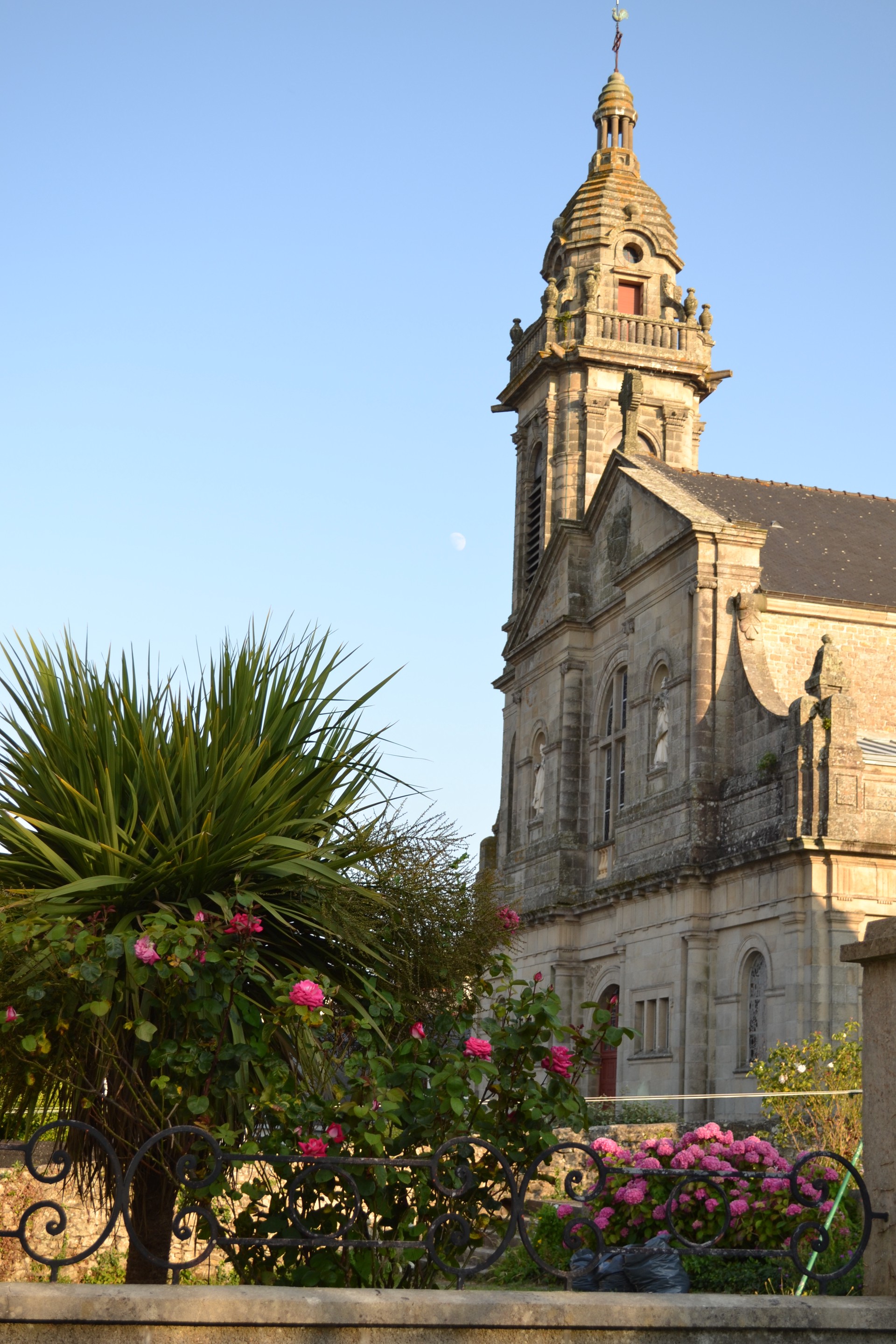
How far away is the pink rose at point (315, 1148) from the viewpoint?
5332 mm

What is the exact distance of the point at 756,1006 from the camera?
22.9 meters

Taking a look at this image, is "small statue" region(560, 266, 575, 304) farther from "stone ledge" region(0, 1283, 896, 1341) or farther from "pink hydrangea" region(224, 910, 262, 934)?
"stone ledge" region(0, 1283, 896, 1341)

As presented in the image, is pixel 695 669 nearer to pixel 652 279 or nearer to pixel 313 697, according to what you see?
pixel 652 279

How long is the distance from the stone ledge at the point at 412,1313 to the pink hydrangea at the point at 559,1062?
50.8 inches

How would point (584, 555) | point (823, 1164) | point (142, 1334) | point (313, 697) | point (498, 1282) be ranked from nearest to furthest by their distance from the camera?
point (142, 1334), point (313, 697), point (823, 1164), point (498, 1282), point (584, 555)

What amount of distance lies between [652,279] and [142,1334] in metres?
34.5

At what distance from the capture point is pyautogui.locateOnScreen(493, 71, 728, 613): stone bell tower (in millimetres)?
34375

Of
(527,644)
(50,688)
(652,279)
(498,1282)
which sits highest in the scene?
(652,279)

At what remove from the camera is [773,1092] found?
1716 cm

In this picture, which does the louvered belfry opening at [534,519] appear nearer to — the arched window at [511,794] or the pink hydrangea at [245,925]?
the arched window at [511,794]

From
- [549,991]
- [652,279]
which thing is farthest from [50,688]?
[652,279]

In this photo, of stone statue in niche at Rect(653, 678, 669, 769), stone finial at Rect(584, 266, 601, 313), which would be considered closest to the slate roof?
stone statue in niche at Rect(653, 678, 669, 769)

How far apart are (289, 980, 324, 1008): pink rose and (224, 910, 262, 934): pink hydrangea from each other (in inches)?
11.7

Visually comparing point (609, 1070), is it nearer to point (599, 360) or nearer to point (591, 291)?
point (599, 360)
